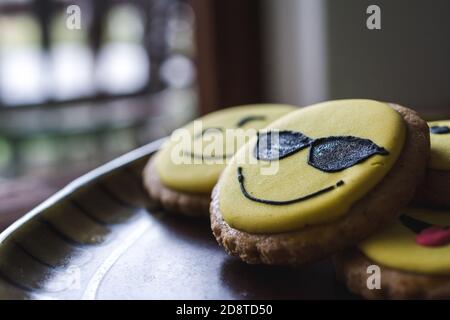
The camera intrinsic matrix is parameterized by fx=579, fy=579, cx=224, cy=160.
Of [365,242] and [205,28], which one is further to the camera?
[205,28]

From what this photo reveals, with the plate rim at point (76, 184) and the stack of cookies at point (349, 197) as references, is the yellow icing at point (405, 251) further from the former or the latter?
the plate rim at point (76, 184)

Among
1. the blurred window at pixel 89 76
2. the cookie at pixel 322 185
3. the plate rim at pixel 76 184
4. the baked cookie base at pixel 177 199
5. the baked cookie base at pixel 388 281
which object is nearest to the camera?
the baked cookie base at pixel 388 281

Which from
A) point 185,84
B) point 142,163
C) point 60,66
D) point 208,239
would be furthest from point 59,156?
point 208,239

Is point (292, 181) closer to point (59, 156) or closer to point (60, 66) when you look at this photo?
point (59, 156)

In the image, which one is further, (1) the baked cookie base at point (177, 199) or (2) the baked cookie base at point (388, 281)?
(1) the baked cookie base at point (177, 199)

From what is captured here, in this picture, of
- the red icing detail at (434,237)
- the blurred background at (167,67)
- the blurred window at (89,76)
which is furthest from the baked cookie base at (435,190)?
the blurred window at (89,76)

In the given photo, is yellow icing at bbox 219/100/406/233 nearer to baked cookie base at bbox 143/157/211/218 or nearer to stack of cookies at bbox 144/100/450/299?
stack of cookies at bbox 144/100/450/299
